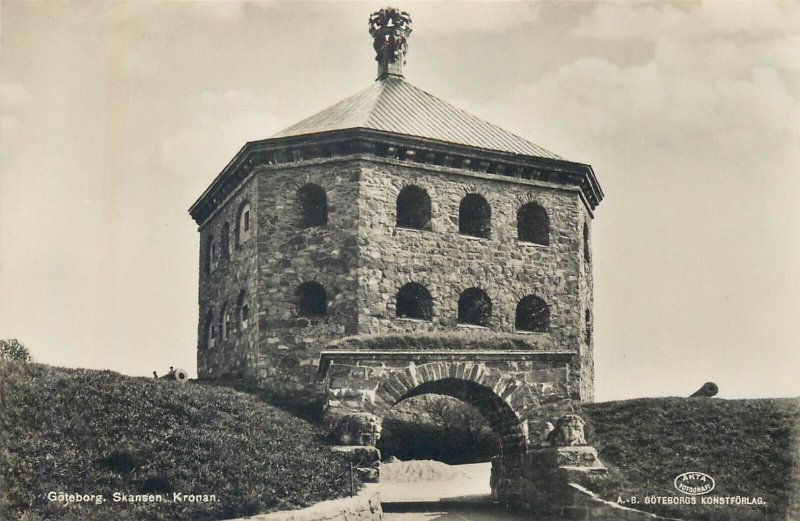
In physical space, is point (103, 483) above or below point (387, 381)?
below

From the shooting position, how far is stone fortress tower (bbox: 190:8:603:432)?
2519 centimetres

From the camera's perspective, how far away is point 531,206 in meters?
28.1

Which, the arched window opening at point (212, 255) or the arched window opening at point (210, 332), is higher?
the arched window opening at point (212, 255)

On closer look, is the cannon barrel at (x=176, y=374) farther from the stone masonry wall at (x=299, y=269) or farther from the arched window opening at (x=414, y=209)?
the arched window opening at (x=414, y=209)

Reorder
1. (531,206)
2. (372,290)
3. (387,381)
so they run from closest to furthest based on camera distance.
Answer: (387,381)
(372,290)
(531,206)

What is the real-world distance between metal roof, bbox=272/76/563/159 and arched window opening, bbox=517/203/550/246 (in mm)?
1711

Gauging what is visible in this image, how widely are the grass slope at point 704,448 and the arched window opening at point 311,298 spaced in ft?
25.6

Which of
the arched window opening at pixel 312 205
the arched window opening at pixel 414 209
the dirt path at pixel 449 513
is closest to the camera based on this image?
the dirt path at pixel 449 513

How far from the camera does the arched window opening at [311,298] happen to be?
2559 cm

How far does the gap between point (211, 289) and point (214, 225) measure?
7.26 ft

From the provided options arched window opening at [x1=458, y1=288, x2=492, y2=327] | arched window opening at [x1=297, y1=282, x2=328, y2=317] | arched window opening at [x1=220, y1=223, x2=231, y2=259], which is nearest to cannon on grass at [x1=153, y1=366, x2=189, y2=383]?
arched window opening at [x1=297, y1=282, x2=328, y2=317]

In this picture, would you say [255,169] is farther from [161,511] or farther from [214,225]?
[161,511]

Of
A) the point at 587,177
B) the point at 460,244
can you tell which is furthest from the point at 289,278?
the point at 587,177

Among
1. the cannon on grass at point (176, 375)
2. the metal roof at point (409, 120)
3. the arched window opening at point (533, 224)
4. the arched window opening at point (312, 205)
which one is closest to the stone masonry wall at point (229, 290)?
the arched window opening at point (312, 205)
